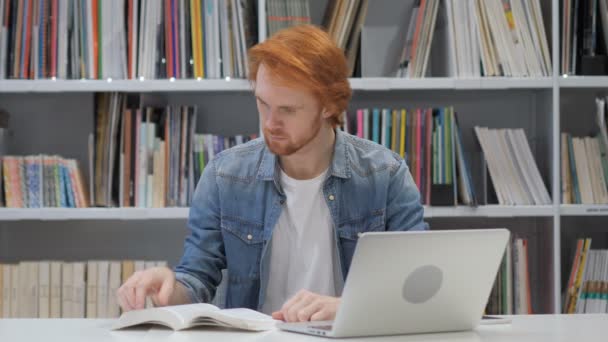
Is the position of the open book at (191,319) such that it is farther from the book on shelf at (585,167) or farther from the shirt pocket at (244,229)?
the book on shelf at (585,167)

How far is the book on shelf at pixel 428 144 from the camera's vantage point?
9.14 feet

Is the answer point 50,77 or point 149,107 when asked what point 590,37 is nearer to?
point 149,107

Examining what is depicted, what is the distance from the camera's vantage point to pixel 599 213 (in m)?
2.79

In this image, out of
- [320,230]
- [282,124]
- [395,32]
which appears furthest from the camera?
[395,32]

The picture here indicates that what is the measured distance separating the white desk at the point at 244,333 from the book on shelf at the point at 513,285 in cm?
137

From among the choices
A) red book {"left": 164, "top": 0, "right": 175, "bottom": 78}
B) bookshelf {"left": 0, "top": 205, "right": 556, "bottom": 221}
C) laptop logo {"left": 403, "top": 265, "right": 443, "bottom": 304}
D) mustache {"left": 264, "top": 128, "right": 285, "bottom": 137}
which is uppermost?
red book {"left": 164, "top": 0, "right": 175, "bottom": 78}

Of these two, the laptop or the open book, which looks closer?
the laptop

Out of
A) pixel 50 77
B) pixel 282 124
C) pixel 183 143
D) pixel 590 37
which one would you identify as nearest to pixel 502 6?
pixel 590 37

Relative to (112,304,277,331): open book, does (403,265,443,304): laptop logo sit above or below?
above

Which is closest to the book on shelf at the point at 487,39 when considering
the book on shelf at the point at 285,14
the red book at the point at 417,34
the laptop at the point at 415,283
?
the red book at the point at 417,34

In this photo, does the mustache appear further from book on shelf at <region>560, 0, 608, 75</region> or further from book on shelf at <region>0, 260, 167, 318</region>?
book on shelf at <region>560, 0, 608, 75</region>

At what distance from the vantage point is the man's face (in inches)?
71.9

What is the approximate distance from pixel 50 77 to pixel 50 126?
0.32 meters

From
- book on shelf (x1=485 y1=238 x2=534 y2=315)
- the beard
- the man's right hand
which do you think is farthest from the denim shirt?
book on shelf (x1=485 y1=238 x2=534 y2=315)
